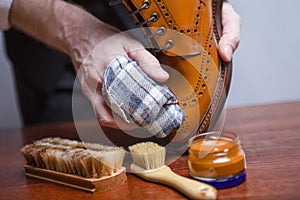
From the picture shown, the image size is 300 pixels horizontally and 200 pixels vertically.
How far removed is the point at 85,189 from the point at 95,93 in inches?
5.6

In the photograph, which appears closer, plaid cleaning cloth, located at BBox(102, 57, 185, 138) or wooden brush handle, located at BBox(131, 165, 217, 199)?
wooden brush handle, located at BBox(131, 165, 217, 199)

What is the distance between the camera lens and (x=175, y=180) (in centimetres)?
57

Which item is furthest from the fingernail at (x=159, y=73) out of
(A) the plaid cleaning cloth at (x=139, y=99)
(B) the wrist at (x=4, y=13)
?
(B) the wrist at (x=4, y=13)

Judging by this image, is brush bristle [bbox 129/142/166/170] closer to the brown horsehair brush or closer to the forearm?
the brown horsehair brush

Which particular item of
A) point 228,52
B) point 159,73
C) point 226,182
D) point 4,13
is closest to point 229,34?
point 228,52

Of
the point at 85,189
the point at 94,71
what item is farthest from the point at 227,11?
the point at 85,189

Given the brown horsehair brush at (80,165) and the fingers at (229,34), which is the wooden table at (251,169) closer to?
the brown horsehair brush at (80,165)

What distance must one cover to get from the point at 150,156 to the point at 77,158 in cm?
9

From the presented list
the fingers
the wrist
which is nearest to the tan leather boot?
the fingers

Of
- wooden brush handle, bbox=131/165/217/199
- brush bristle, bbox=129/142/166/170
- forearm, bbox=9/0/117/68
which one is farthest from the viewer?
forearm, bbox=9/0/117/68

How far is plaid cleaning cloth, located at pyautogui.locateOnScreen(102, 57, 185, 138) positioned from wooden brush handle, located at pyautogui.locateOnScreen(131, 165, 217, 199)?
0.20 feet

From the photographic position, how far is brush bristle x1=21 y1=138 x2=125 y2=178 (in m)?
0.60

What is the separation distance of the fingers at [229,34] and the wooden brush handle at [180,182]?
0.19 m

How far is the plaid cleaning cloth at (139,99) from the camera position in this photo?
62 centimetres
